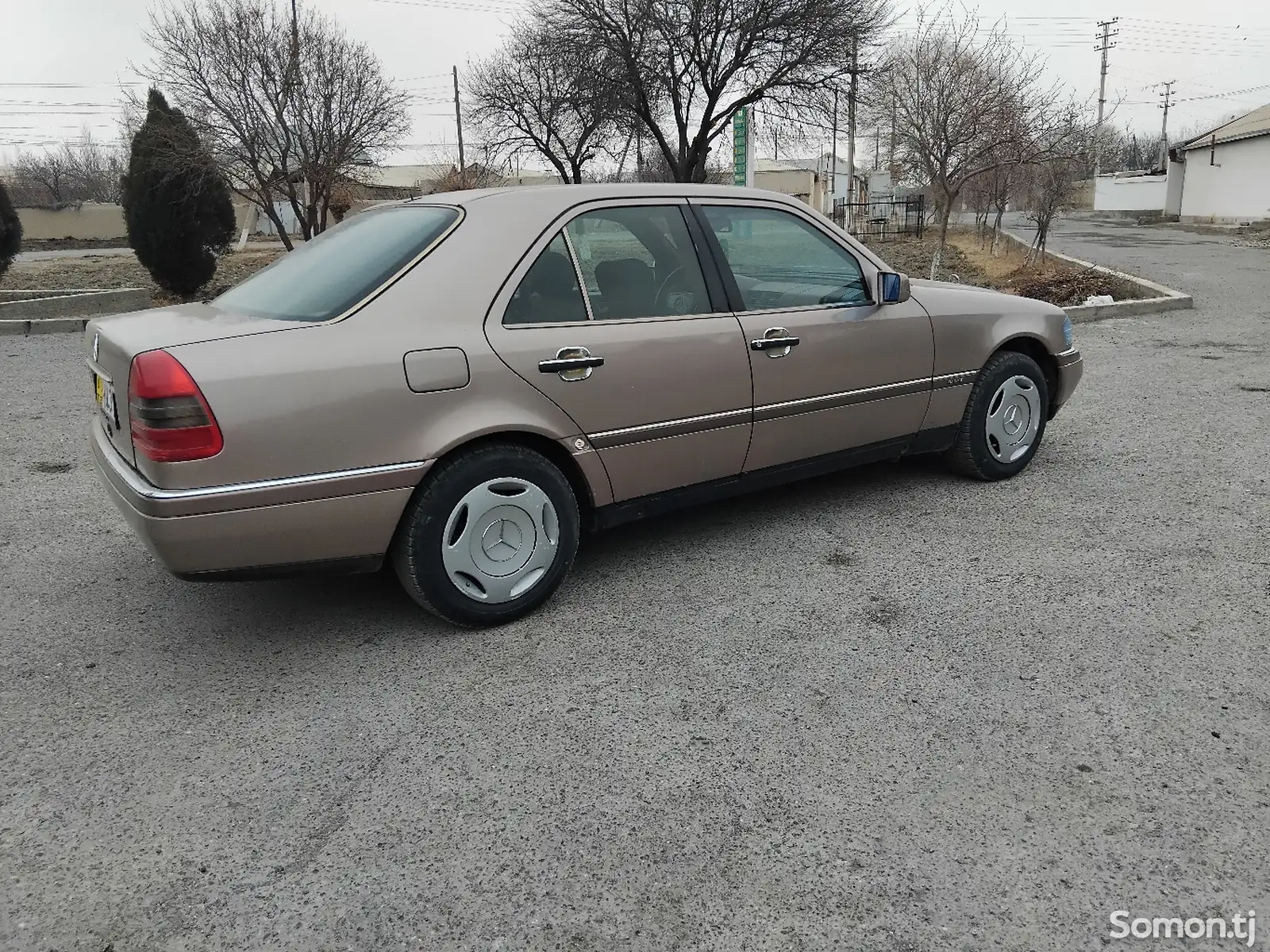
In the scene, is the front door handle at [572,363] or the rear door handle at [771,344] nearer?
the front door handle at [572,363]

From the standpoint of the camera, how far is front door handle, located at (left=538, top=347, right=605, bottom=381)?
11.0 ft

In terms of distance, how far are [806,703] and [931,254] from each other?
21338mm

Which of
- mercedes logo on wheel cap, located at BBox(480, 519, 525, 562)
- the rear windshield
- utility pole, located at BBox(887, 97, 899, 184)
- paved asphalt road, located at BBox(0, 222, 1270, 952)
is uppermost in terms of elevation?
utility pole, located at BBox(887, 97, 899, 184)

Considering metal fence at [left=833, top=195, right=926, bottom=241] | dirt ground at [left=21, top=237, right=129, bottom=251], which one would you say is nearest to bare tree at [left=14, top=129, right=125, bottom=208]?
dirt ground at [left=21, top=237, right=129, bottom=251]

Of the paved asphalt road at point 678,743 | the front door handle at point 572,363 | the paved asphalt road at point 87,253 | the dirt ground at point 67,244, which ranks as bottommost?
the paved asphalt road at point 678,743

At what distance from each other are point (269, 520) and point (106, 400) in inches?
35.2

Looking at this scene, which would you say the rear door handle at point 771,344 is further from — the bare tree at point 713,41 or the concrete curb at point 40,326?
the bare tree at point 713,41


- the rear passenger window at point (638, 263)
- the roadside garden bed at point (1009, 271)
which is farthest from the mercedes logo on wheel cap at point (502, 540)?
the roadside garden bed at point (1009, 271)

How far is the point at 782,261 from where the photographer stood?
414cm

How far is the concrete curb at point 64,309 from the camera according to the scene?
11641 millimetres

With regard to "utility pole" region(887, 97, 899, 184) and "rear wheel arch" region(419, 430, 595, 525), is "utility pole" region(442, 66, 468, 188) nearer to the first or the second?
"utility pole" region(887, 97, 899, 184)

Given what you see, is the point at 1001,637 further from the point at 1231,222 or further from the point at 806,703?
the point at 1231,222

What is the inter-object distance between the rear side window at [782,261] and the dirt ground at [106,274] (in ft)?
39.0

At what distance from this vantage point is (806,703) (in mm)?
2863
